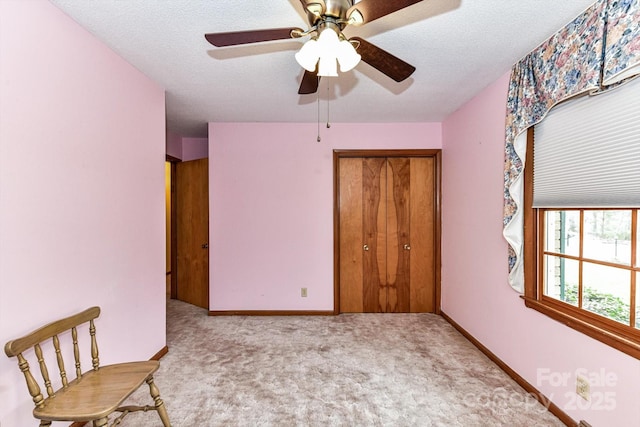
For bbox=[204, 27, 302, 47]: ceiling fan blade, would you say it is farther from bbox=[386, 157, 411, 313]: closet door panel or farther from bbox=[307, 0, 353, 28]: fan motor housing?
bbox=[386, 157, 411, 313]: closet door panel

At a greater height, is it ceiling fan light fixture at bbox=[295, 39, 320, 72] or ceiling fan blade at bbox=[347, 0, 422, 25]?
ceiling fan blade at bbox=[347, 0, 422, 25]

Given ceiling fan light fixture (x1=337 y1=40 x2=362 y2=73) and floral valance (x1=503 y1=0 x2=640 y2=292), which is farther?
floral valance (x1=503 y1=0 x2=640 y2=292)

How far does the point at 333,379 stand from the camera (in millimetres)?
2262

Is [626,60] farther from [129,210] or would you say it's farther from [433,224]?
[129,210]

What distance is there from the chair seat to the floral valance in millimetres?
2551

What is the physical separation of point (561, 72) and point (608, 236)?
3.25 feet

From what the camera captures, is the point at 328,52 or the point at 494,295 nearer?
the point at 328,52

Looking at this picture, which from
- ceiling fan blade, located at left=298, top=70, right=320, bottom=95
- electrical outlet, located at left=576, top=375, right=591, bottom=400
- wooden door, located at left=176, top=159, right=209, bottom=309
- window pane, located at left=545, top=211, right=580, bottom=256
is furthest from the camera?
wooden door, located at left=176, top=159, right=209, bottom=309

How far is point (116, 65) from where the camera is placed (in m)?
2.07

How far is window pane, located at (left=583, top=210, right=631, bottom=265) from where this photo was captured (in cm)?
154

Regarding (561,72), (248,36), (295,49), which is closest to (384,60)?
(248,36)

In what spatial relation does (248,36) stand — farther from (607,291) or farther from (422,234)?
(422,234)

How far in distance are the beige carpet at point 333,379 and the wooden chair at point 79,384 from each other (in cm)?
47

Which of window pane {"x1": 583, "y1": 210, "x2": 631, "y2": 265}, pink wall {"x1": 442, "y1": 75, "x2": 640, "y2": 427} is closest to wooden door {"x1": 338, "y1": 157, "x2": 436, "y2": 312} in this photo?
pink wall {"x1": 442, "y1": 75, "x2": 640, "y2": 427}
